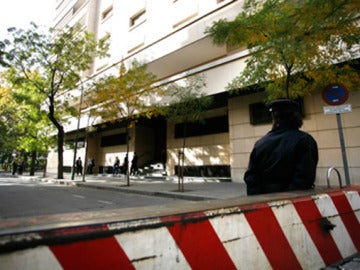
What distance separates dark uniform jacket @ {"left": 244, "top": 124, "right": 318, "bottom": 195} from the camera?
244cm

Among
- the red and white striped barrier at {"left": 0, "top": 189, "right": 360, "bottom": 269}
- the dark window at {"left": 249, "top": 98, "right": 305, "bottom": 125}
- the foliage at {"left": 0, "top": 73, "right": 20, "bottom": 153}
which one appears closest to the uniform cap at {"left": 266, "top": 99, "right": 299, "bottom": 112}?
the red and white striped barrier at {"left": 0, "top": 189, "right": 360, "bottom": 269}

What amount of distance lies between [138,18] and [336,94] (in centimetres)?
1850

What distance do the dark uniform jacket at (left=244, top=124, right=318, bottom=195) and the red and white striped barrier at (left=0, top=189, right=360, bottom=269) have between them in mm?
288

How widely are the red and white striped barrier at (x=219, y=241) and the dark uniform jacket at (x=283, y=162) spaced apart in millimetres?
288

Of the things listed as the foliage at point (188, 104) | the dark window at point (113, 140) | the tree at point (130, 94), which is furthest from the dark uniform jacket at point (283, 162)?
the dark window at point (113, 140)

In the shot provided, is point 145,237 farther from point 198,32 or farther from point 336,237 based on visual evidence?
point 198,32

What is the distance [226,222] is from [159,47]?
16794 mm

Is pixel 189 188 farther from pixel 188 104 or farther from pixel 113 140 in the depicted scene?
pixel 113 140

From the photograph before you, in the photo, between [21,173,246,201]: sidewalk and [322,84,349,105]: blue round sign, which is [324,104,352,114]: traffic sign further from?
[21,173,246,201]: sidewalk

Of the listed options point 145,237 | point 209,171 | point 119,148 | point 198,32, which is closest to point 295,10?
point 145,237

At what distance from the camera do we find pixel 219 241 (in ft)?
4.91

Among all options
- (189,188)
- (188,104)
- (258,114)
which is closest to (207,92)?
(188,104)

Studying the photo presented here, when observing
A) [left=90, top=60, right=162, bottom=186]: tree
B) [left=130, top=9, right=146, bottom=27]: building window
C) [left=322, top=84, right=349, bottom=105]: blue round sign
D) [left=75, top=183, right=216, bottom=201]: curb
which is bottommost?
[left=75, top=183, right=216, bottom=201]: curb

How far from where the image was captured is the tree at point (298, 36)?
6254 millimetres
